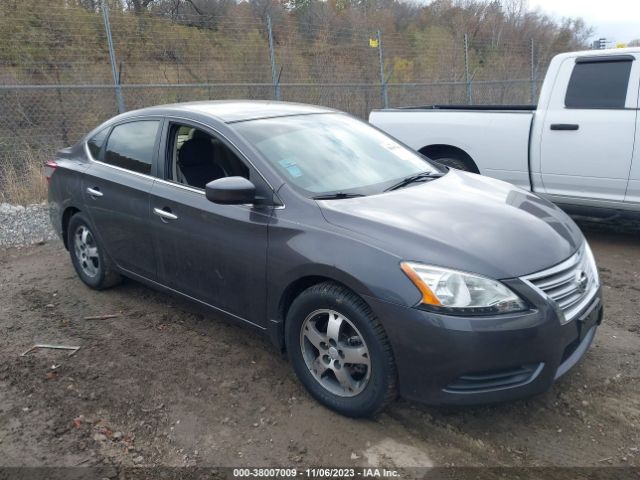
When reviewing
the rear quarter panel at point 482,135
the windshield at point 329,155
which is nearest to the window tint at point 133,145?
the windshield at point 329,155

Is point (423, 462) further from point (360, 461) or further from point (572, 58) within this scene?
point (572, 58)

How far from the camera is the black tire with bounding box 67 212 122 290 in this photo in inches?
188

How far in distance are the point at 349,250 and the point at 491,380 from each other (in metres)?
0.94

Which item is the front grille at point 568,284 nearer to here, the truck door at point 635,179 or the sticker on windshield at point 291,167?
the sticker on windshield at point 291,167

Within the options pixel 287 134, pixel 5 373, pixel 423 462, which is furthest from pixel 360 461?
pixel 5 373

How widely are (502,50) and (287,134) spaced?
1818 cm

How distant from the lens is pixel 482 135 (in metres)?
6.39

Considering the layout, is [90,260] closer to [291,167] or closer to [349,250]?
[291,167]

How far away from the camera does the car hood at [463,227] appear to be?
2.78m

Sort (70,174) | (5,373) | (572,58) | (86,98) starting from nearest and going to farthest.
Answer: (5,373) < (70,174) < (572,58) < (86,98)

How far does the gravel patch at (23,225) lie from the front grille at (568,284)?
20.0 ft

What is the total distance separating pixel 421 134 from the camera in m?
6.79

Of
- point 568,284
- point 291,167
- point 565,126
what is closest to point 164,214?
point 291,167

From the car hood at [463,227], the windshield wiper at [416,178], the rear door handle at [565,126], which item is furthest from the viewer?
the rear door handle at [565,126]
